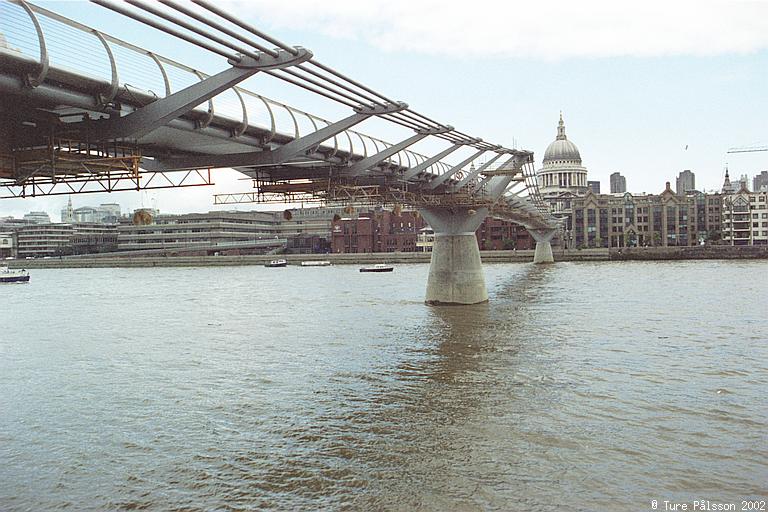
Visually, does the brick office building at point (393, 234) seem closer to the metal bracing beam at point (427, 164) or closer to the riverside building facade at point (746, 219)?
the riverside building facade at point (746, 219)

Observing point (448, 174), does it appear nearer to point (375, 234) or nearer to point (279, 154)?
point (279, 154)

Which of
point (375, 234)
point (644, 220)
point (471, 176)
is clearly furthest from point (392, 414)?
point (644, 220)

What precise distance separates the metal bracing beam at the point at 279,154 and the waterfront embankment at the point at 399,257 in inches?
3677

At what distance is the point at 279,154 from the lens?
2086cm

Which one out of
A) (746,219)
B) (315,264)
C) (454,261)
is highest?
(746,219)

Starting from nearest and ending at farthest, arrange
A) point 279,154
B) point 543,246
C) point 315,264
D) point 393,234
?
point 279,154, point 543,246, point 315,264, point 393,234

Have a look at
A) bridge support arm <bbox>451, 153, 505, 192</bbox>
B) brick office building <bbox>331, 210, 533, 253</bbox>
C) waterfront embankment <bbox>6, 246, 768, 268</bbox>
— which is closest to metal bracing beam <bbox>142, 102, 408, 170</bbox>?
bridge support arm <bbox>451, 153, 505, 192</bbox>

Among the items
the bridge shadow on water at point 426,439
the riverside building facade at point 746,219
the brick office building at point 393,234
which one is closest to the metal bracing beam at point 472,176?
the bridge shadow on water at point 426,439

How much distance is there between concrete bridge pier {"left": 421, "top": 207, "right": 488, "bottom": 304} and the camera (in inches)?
1615

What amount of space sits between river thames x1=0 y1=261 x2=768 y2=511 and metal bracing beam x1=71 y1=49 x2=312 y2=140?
636 centimetres

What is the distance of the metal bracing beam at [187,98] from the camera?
14.7 m

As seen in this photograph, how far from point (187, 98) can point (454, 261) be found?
28.7 metres

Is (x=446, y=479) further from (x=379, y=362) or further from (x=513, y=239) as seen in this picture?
(x=513, y=239)

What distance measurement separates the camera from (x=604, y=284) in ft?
Answer: 182
